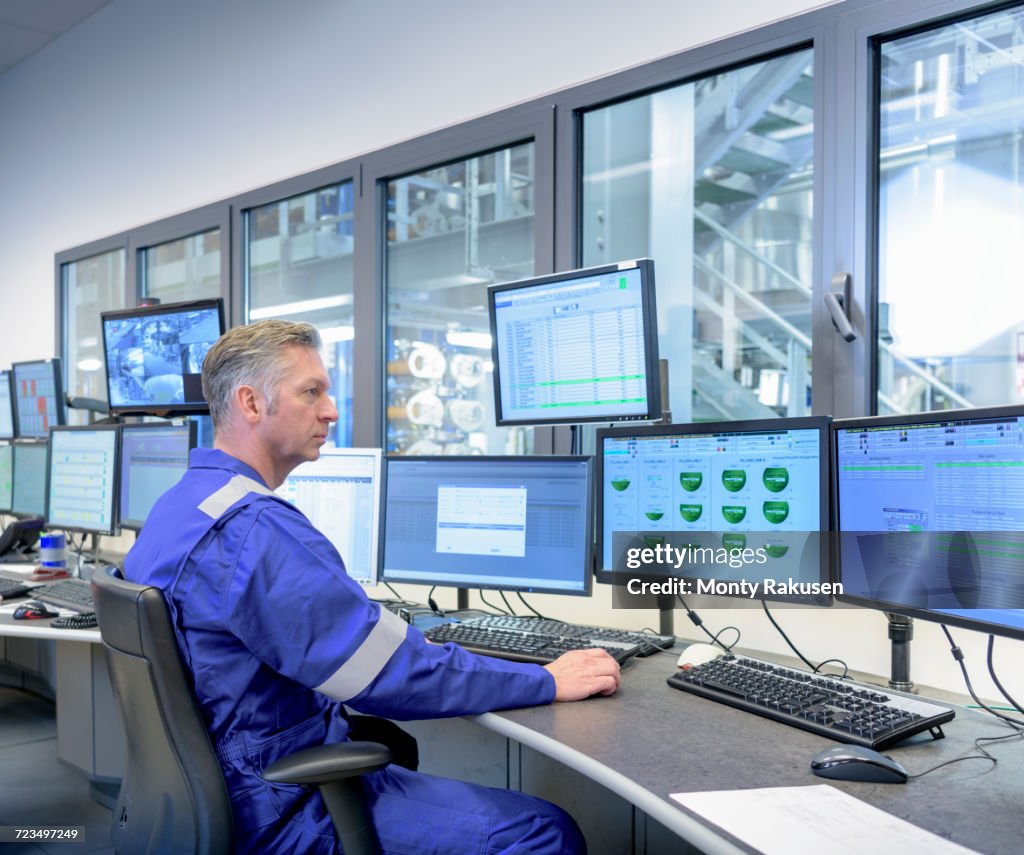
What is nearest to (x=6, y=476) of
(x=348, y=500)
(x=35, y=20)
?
(x=348, y=500)

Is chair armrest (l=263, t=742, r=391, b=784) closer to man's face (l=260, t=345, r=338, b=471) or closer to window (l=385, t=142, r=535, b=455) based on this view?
man's face (l=260, t=345, r=338, b=471)

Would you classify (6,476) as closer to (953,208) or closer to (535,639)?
(535,639)

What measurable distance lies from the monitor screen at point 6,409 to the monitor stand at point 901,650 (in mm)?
3645

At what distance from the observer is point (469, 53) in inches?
109

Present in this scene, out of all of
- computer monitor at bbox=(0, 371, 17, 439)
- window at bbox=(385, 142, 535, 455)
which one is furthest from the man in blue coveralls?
computer monitor at bbox=(0, 371, 17, 439)

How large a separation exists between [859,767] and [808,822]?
0.53 feet

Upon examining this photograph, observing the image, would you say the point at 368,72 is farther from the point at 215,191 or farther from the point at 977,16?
the point at 977,16

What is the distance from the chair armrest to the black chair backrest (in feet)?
0.28

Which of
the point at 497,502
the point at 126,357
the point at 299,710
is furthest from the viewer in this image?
the point at 126,357

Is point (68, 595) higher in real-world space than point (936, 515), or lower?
lower

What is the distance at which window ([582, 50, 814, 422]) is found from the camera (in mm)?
2807

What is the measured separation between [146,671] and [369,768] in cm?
33

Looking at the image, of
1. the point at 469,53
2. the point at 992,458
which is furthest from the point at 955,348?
the point at 469,53

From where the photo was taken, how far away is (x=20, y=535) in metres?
3.30
